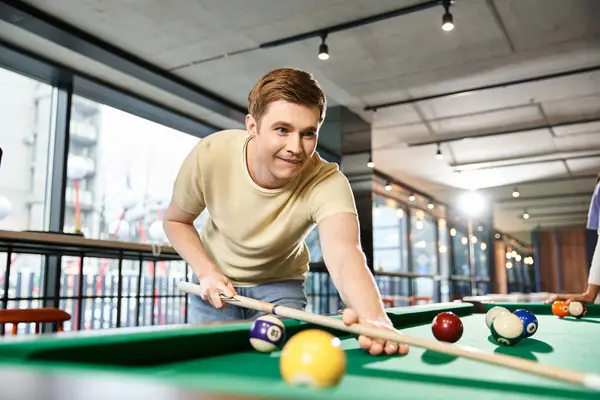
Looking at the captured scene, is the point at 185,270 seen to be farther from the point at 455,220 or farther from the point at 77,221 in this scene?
Answer: the point at 455,220

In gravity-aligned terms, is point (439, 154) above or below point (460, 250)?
above

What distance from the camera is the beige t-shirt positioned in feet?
5.78

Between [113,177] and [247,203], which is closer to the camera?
[247,203]

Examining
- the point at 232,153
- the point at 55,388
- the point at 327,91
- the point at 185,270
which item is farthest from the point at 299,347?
the point at 327,91

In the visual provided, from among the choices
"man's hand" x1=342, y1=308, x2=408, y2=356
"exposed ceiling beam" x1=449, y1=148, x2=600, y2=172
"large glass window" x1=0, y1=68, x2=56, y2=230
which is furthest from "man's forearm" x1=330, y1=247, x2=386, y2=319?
"exposed ceiling beam" x1=449, y1=148, x2=600, y2=172

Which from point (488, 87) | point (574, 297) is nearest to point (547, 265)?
point (488, 87)

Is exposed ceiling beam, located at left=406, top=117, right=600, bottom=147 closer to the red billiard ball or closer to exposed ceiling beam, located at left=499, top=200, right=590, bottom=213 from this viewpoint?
exposed ceiling beam, located at left=499, top=200, right=590, bottom=213

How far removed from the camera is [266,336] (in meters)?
1.21

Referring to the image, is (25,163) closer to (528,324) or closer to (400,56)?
(400,56)

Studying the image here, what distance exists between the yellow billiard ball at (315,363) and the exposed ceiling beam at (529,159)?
296 inches

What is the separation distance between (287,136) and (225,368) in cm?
72

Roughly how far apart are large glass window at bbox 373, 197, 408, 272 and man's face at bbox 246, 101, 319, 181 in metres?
8.15

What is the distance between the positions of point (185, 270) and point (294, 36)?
2.03 meters

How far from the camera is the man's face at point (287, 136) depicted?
153 cm
